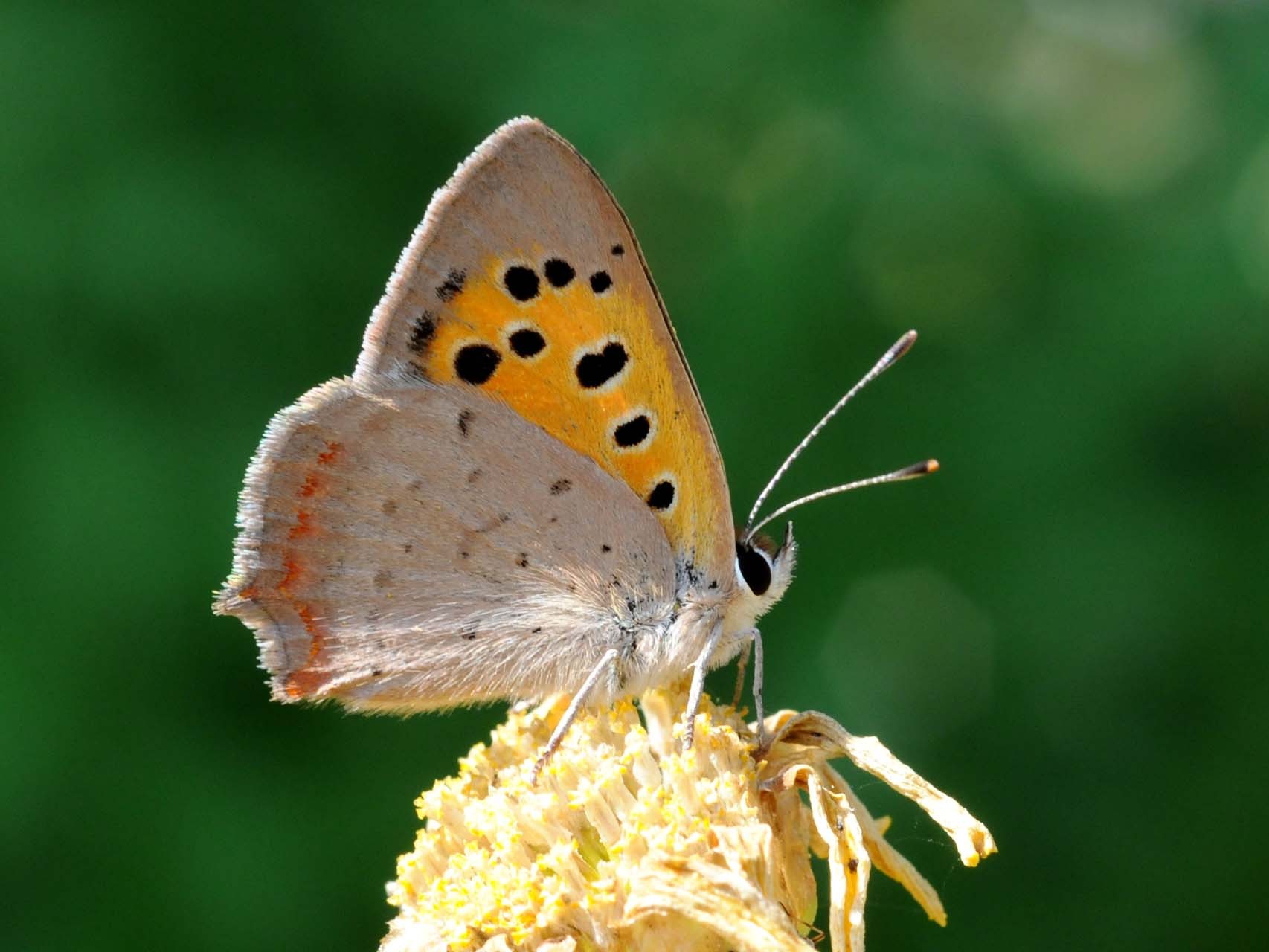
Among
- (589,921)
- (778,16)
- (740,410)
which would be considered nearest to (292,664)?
(589,921)

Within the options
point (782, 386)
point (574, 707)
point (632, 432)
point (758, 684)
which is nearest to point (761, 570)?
point (758, 684)

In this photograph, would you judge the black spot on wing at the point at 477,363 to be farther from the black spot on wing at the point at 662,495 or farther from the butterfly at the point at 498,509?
the black spot on wing at the point at 662,495

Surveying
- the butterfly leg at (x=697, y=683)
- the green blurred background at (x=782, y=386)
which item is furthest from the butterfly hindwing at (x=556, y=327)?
the green blurred background at (x=782, y=386)

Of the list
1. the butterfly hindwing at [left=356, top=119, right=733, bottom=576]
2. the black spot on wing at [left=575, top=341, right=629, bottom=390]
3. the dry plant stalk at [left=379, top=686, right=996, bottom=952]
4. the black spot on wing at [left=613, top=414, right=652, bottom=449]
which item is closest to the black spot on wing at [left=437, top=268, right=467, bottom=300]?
the butterfly hindwing at [left=356, top=119, right=733, bottom=576]

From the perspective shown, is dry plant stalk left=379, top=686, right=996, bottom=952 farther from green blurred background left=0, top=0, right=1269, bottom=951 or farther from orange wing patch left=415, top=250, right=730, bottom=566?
green blurred background left=0, top=0, right=1269, bottom=951

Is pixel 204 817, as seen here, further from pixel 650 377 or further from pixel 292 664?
pixel 650 377

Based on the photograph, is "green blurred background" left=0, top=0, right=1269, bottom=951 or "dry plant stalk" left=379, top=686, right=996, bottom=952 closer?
"dry plant stalk" left=379, top=686, right=996, bottom=952

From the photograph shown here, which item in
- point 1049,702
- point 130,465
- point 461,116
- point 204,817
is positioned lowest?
point 204,817

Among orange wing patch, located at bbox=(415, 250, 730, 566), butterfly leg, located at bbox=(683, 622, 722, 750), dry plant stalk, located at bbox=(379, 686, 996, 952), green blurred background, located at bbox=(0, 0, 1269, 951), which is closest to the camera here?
dry plant stalk, located at bbox=(379, 686, 996, 952)

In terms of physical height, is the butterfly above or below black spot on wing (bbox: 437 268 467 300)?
below
